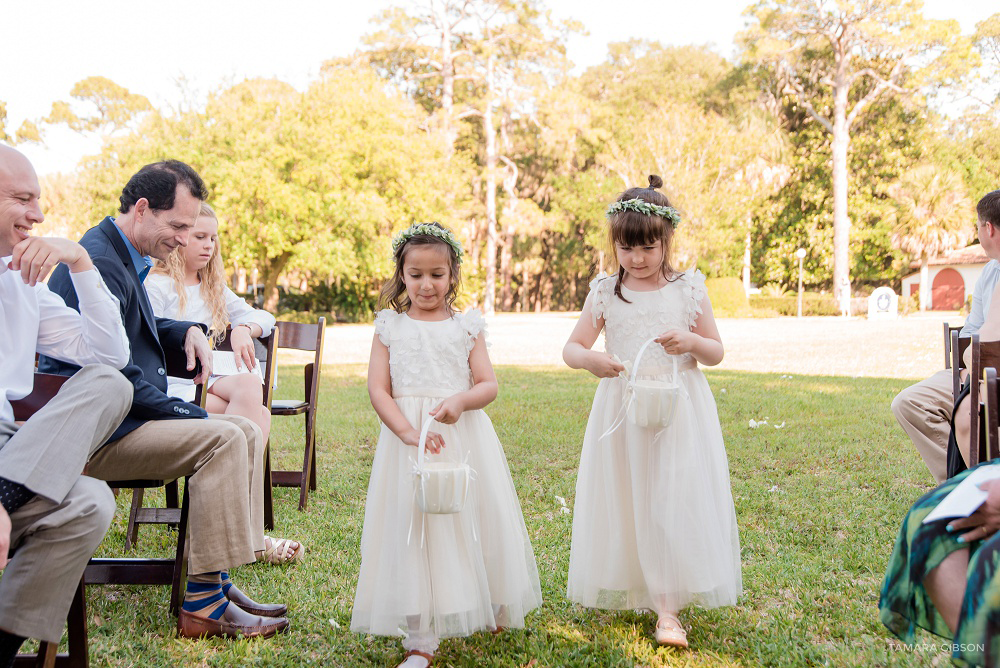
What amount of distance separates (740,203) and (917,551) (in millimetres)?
34559

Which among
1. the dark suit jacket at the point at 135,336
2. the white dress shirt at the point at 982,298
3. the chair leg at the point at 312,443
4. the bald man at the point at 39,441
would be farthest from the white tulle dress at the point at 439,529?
the white dress shirt at the point at 982,298

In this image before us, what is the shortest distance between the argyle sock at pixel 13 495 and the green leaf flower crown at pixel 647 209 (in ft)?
7.32

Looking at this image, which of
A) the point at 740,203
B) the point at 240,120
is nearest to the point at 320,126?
the point at 240,120

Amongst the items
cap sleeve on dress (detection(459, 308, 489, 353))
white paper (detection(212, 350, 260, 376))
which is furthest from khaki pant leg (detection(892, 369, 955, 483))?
white paper (detection(212, 350, 260, 376))

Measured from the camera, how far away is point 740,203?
34625 millimetres

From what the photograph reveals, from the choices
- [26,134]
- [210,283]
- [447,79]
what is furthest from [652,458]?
[26,134]

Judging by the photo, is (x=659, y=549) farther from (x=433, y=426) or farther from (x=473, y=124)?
(x=473, y=124)

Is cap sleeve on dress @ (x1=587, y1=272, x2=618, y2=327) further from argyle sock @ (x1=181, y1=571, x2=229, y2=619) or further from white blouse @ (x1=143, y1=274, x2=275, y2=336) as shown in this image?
white blouse @ (x1=143, y1=274, x2=275, y2=336)

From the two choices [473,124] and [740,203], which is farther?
[473,124]

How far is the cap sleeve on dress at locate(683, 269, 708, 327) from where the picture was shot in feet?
10.7

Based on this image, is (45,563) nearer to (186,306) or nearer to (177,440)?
(177,440)

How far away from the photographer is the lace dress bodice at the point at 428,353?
2953 mm

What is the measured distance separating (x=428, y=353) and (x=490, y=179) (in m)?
31.6

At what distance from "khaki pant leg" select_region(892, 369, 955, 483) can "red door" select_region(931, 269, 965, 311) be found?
120ft
